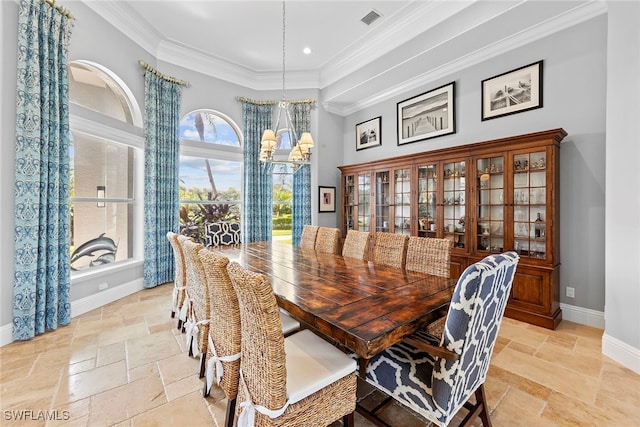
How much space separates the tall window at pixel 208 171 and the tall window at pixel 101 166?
2.68ft

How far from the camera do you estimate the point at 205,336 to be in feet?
6.58

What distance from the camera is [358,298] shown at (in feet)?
5.49

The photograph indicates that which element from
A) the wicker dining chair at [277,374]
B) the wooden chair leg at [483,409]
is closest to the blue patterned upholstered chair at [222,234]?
the wicker dining chair at [277,374]

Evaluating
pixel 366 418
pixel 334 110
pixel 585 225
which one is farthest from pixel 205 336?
pixel 334 110

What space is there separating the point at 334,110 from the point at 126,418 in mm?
5402

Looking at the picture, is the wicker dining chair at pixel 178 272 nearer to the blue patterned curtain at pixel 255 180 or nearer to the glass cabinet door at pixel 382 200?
the blue patterned curtain at pixel 255 180

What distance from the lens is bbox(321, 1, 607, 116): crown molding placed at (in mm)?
2930

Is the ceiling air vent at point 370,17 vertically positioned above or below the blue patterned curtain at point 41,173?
above

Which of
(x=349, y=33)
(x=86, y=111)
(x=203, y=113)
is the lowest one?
(x=86, y=111)

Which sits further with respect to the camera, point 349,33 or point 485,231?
point 349,33

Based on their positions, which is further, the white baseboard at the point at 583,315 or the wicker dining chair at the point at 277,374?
the white baseboard at the point at 583,315

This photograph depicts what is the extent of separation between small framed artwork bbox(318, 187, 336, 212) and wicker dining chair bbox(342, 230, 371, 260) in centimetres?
231

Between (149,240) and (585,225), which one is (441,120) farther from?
(149,240)

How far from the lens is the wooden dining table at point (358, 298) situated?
1.29 meters
